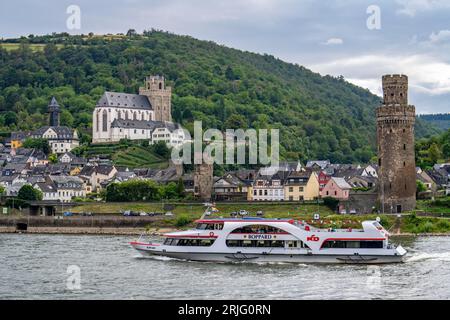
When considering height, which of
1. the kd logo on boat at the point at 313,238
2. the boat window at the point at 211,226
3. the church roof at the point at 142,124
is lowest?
the kd logo on boat at the point at 313,238

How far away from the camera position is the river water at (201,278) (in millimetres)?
43531

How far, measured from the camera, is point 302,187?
10044cm

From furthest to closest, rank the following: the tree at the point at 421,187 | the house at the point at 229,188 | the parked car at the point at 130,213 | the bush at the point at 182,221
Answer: the house at the point at 229,188
the tree at the point at 421,187
the parked car at the point at 130,213
the bush at the point at 182,221

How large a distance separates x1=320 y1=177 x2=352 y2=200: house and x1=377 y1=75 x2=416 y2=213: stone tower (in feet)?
18.9

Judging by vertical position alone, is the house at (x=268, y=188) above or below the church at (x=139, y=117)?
below

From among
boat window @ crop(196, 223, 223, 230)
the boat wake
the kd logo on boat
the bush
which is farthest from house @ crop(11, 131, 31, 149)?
the boat wake

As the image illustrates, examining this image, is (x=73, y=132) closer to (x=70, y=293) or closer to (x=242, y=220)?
(x=242, y=220)

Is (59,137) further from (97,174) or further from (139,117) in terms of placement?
(97,174)

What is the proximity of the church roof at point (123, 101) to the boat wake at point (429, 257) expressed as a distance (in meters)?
109

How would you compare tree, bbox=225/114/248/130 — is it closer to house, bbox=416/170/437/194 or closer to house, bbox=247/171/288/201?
house, bbox=416/170/437/194

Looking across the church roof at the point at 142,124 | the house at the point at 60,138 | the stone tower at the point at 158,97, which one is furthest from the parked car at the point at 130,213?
the stone tower at the point at 158,97

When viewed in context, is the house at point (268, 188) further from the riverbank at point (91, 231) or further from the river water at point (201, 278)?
the river water at point (201, 278)

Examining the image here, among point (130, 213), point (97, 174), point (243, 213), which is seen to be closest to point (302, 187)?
point (243, 213)

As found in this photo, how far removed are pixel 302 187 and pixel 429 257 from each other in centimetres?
4256
